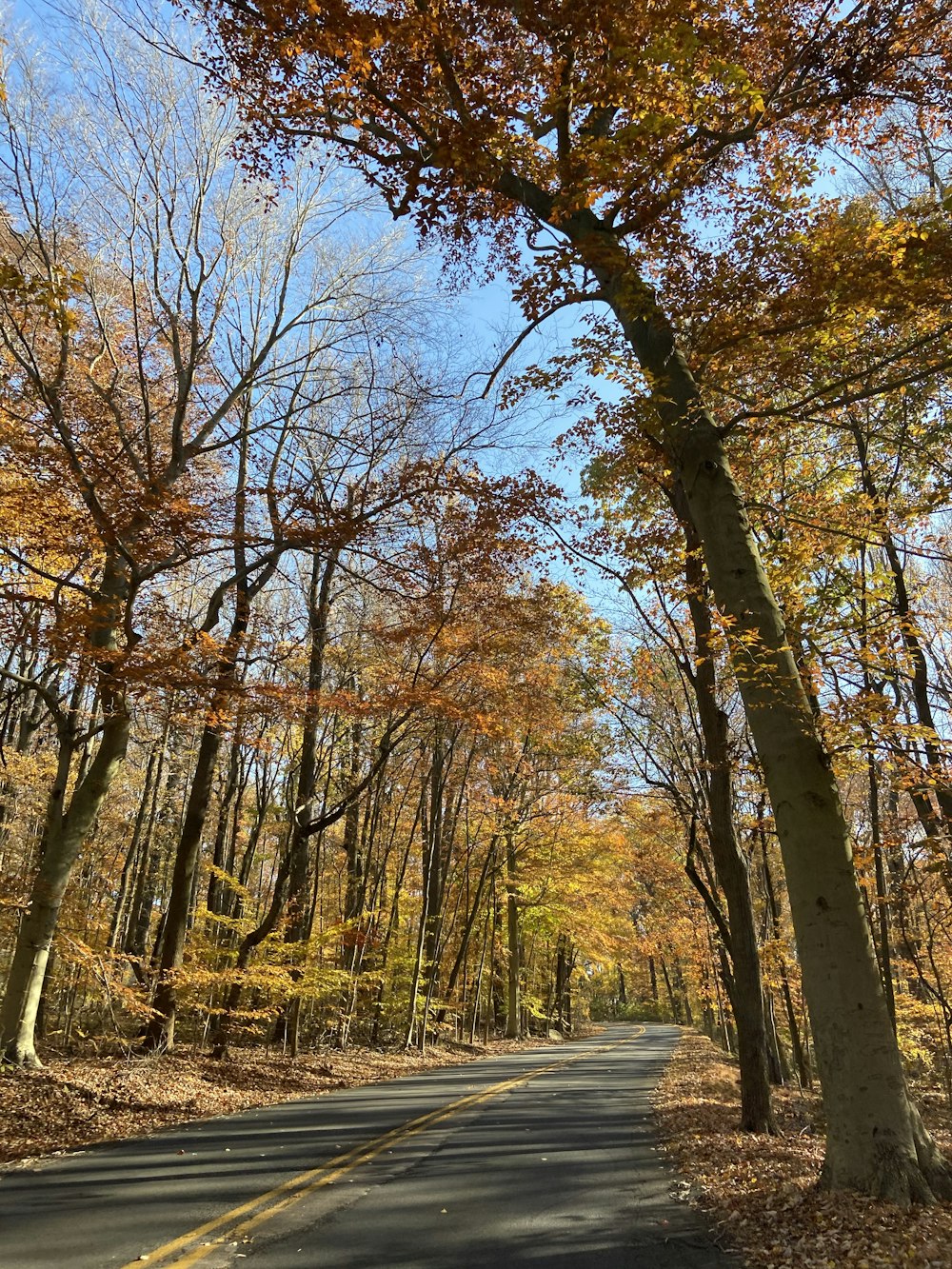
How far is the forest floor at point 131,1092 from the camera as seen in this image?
7.62 meters

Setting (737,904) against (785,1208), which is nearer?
(785,1208)

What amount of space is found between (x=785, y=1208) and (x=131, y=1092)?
8.06 m

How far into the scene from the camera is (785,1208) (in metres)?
5.34

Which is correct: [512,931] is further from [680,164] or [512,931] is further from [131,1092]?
[680,164]

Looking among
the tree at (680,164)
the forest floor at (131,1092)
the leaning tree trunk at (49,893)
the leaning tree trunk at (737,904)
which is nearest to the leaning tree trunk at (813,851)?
the tree at (680,164)

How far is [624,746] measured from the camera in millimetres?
14555

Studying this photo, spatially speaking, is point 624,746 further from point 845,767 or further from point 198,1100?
point 198,1100

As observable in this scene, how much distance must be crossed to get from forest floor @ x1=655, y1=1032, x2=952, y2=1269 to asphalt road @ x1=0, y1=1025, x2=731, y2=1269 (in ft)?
1.02

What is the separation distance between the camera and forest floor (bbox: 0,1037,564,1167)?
762 cm

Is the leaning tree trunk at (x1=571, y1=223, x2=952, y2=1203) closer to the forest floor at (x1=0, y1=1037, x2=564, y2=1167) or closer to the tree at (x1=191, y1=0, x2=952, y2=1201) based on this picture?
the tree at (x1=191, y1=0, x2=952, y2=1201)

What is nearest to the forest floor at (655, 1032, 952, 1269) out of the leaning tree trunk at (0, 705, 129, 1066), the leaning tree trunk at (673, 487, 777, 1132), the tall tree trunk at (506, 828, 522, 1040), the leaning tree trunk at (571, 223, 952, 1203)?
the leaning tree trunk at (571, 223, 952, 1203)

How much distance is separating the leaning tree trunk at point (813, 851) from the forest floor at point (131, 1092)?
702 centimetres

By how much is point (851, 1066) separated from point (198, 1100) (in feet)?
28.8

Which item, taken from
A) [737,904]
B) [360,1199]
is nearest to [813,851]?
[360,1199]
